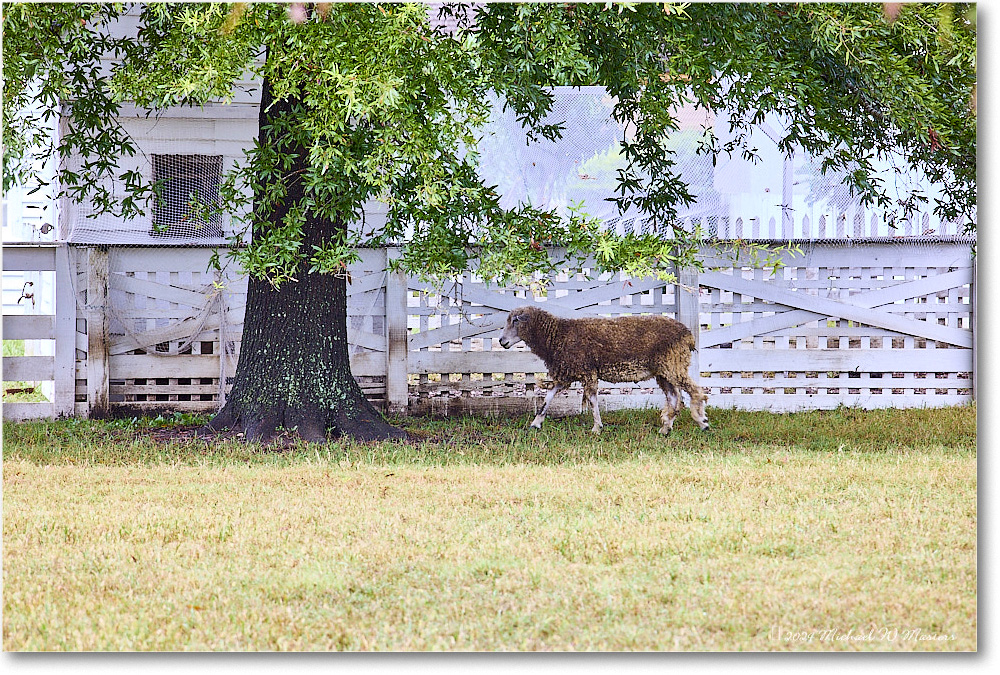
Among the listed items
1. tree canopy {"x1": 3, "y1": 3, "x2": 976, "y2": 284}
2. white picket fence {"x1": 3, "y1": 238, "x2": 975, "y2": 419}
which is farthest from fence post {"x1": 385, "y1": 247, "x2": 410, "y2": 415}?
tree canopy {"x1": 3, "y1": 3, "x2": 976, "y2": 284}

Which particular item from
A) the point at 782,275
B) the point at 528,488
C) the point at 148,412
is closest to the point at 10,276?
the point at 148,412

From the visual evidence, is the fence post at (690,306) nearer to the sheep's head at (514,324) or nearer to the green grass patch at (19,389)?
the sheep's head at (514,324)

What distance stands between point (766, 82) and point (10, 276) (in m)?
4.64

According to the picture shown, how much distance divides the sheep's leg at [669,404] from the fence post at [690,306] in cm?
85

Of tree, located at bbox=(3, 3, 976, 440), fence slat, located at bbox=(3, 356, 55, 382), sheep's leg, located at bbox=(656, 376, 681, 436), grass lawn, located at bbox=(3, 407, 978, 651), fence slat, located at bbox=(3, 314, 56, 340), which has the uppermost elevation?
tree, located at bbox=(3, 3, 976, 440)

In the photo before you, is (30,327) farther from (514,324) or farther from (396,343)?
(514,324)

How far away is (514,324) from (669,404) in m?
0.99

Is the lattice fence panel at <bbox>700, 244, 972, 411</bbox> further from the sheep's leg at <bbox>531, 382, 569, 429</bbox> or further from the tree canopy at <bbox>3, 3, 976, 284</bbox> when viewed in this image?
the tree canopy at <bbox>3, 3, 976, 284</bbox>

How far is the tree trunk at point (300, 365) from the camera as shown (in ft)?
15.0

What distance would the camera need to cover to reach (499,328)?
19.0 feet

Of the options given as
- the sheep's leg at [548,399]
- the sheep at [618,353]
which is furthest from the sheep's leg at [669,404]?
the sheep's leg at [548,399]

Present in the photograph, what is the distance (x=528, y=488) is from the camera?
3609 mm

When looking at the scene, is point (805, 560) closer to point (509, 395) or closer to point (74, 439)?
point (509, 395)

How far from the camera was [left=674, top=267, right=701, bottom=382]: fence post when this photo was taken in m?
5.80
